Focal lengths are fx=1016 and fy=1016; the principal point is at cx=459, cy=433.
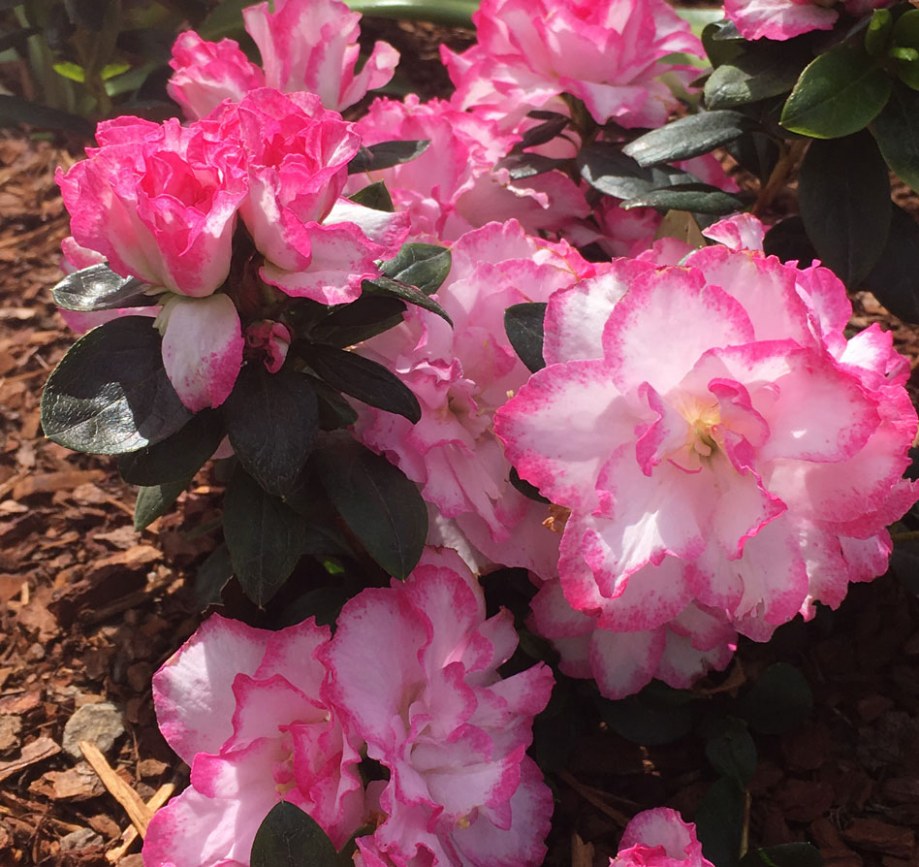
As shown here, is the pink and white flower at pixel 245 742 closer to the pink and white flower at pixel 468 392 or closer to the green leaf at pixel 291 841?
the green leaf at pixel 291 841

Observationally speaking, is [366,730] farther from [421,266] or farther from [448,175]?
[448,175]

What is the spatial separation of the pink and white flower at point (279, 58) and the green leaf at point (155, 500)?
0.42 meters

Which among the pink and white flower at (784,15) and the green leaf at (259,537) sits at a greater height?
the pink and white flower at (784,15)

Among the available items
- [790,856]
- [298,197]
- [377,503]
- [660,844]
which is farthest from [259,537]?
[790,856]

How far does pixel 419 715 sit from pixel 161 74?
1.39 metres

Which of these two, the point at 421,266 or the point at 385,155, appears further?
the point at 385,155

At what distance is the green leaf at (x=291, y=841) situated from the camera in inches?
31.0

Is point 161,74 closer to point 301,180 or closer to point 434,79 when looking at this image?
point 434,79

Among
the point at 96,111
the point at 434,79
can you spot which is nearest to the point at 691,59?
the point at 434,79

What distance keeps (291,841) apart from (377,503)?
0.31 meters

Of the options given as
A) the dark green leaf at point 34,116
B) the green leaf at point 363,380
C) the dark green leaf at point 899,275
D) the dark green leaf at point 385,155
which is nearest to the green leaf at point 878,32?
the dark green leaf at point 899,275

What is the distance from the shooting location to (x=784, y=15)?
3.52 ft

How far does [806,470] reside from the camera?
31.2 inches

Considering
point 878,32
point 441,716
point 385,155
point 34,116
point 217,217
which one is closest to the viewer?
point 217,217
